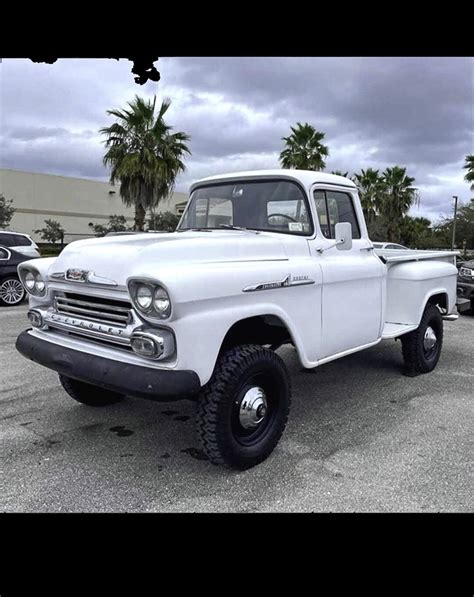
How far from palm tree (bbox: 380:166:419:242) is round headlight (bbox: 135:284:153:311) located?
33.1 m

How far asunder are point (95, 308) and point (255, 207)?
166 cm

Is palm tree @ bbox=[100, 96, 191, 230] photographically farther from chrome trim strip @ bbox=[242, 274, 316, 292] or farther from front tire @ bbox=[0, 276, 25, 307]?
chrome trim strip @ bbox=[242, 274, 316, 292]

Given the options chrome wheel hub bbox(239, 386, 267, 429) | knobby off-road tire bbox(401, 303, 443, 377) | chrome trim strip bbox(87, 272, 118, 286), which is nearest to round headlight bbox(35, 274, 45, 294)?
chrome trim strip bbox(87, 272, 118, 286)


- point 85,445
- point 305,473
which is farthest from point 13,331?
point 305,473

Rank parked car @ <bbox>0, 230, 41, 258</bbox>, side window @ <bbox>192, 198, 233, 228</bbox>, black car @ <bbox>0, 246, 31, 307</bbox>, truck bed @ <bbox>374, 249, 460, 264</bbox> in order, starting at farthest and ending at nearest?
parked car @ <bbox>0, 230, 41, 258</bbox> → black car @ <bbox>0, 246, 31, 307</bbox> → truck bed @ <bbox>374, 249, 460, 264</bbox> → side window @ <bbox>192, 198, 233, 228</bbox>

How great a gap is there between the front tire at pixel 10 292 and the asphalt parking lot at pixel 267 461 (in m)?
6.26

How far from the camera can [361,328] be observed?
430 centimetres

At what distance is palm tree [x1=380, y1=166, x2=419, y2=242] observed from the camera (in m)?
33.7

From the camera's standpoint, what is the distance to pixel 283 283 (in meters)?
3.39

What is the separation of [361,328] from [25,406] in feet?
10.1

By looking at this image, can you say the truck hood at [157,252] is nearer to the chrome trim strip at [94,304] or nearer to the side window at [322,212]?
the chrome trim strip at [94,304]

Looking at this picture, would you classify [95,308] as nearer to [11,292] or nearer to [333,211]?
[333,211]

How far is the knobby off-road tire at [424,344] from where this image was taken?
5328mm
